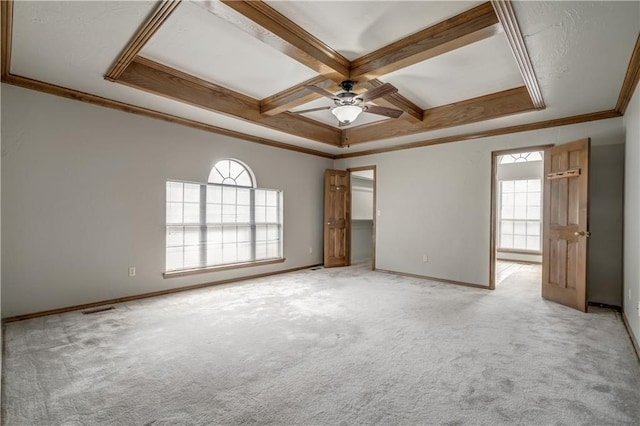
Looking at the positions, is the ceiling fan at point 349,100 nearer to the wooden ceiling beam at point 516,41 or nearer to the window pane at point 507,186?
the wooden ceiling beam at point 516,41

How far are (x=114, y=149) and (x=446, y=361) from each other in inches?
167

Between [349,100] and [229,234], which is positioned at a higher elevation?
[349,100]

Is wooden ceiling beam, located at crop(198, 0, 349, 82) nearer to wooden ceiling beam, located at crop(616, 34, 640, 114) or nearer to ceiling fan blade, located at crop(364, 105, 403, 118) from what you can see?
ceiling fan blade, located at crop(364, 105, 403, 118)

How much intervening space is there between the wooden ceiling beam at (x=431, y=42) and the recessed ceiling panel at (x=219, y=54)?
72 cm

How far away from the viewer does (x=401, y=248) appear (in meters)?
5.79

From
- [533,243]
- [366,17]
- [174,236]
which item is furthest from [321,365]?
[533,243]

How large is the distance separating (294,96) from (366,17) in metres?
1.47

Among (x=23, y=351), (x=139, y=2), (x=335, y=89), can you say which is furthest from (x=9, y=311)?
(x=335, y=89)

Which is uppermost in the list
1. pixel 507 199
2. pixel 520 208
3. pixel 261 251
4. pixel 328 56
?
pixel 328 56

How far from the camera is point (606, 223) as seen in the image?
3.91 m

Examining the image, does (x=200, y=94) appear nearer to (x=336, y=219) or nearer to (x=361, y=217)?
(x=336, y=219)

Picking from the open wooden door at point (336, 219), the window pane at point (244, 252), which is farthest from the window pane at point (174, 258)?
the open wooden door at point (336, 219)

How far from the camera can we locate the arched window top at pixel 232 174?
16.2 feet

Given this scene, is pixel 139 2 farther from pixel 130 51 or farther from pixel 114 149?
pixel 114 149
